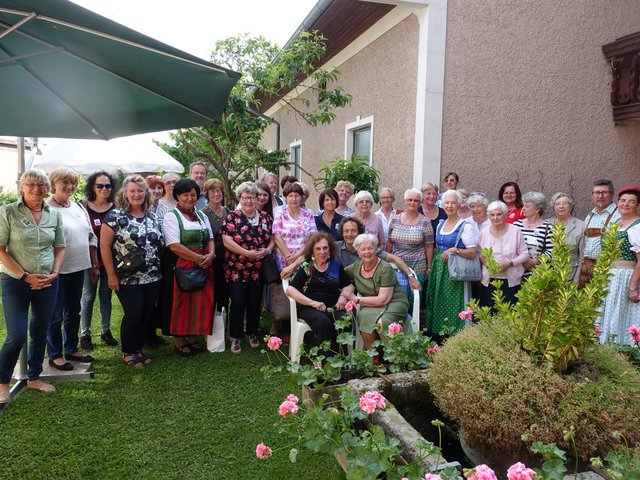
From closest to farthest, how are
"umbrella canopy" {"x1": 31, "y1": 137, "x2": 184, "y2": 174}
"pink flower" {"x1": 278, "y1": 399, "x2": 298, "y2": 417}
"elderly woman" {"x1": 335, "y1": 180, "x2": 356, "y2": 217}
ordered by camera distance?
"pink flower" {"x1": 278, "y1": 399, "x2": 298, "y2": 417} → "elderly woman" {"x1": 335, "y1": 180, "x2": 356, "y2": 217} → "umbrella canopy" {"x1": 31, "y1": 137, "x2": 184, "y2": 174}

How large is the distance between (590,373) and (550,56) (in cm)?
600

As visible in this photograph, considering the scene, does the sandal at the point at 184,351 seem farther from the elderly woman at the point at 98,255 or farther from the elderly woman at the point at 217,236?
the elderly woman at the point at 98,255

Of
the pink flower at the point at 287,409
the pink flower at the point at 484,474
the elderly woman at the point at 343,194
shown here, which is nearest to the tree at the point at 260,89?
the elderly woman at the point at 343,194

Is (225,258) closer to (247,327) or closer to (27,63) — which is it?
(247,327)

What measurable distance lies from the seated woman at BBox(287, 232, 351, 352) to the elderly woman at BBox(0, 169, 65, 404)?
2.08 m

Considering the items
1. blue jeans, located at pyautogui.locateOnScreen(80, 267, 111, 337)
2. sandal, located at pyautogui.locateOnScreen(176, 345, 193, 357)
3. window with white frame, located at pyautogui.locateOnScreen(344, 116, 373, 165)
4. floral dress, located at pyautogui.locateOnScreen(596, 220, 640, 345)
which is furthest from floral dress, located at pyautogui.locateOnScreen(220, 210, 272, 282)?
floral dress, located at pyautogui.locateOnScreen(596, 220, 640, 345)

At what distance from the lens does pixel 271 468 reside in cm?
288

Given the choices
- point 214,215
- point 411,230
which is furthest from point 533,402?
point 214,215

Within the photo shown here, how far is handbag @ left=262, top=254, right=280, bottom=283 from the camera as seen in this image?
4996 millimetres

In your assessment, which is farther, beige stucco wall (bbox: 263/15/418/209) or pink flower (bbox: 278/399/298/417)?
beige stucco wall (bbox: 263/15/418/209)

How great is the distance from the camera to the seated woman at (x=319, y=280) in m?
4.43

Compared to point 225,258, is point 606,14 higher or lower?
higher

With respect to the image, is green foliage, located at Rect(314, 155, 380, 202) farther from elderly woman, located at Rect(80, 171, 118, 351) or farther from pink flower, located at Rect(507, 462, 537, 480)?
pink flower, located at Rect(507, 462, 537, 480)

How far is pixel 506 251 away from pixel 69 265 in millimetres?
4084
